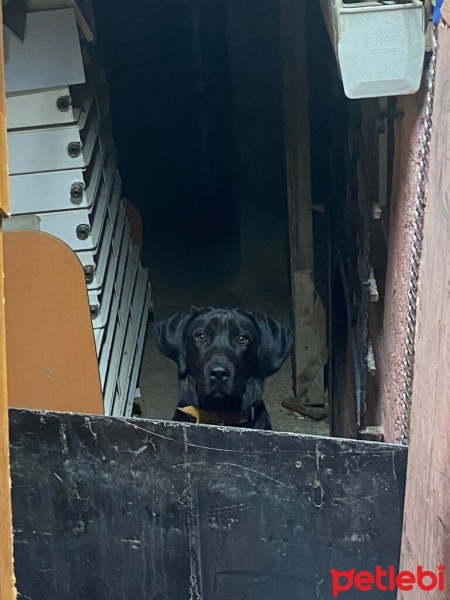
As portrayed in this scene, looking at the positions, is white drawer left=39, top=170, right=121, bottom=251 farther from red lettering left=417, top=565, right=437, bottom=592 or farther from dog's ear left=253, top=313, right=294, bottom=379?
red lettering left=417, top=565, right=437, bottom=592

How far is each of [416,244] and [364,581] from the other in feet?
2.43

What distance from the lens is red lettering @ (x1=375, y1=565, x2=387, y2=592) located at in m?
1.67

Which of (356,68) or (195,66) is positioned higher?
(195,66)

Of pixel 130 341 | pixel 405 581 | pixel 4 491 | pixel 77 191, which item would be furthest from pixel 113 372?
pixel 4 491

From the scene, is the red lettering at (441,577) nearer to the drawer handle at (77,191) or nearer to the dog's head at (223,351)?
the dog's head at (223,351)

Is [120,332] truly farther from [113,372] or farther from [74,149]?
[74,149]

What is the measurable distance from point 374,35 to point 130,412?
227 cm

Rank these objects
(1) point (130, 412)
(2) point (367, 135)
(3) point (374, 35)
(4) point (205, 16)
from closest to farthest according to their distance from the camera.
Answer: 1. (3) point (374, 35)
2. (2) point (367, 135)
3. (1) point (130, 412)
4. (4) point (205, 16)

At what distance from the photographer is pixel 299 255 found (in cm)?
346

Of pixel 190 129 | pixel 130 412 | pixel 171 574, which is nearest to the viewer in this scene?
pixel 171 574

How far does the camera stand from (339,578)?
1703mm

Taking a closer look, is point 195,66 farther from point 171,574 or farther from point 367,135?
point 171,574

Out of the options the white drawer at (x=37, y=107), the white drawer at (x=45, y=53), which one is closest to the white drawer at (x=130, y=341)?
the white drawer at (x=37, y=107)

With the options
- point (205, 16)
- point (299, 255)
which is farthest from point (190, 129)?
point (299, 255)
